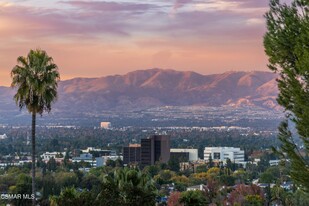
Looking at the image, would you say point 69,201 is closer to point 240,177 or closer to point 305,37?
point 305,37

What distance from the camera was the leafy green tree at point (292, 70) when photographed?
1476cm

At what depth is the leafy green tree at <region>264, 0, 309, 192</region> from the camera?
48.4 feet

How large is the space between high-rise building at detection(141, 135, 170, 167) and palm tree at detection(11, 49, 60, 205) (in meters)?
109

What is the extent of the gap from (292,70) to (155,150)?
4905 inches

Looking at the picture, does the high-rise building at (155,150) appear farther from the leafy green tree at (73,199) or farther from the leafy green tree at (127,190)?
the leafy green tree at (73,199)

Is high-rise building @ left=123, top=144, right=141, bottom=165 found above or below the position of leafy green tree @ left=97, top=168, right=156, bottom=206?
below

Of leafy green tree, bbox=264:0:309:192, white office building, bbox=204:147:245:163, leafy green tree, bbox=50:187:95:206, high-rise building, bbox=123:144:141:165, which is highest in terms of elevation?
A: leafy green tree, bbox=264:0:309:192

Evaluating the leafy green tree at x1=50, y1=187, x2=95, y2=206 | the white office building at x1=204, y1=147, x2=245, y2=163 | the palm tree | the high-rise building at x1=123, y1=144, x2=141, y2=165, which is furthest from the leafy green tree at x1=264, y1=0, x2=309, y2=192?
the white office building at x1=204, y1=147, x2=245, y2=163

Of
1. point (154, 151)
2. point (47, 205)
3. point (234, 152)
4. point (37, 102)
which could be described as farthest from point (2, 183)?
point (234, 152)

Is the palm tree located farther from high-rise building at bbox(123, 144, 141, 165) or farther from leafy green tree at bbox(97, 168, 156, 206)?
high-rise building at bbox(123, 144, 141, 165)

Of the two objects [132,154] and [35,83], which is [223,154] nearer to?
[132,154]

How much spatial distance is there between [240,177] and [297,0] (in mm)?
72037

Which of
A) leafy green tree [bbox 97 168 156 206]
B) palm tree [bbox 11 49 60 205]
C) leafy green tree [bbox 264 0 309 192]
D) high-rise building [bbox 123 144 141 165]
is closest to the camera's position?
leafy green tree [bbox 264 0 309 192]

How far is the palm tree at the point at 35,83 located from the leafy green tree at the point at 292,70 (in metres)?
9.16
